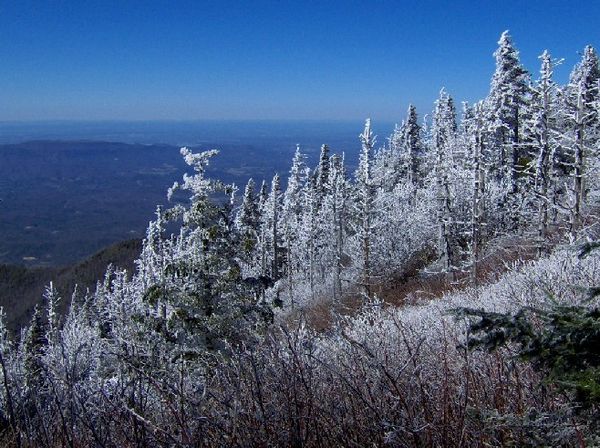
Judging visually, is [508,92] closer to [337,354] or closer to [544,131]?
[544,131]

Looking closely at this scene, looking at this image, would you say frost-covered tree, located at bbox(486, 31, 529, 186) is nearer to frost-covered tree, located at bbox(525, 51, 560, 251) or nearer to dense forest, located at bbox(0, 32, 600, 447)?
dense forest, located at bbox(0, 32, 600, 447)

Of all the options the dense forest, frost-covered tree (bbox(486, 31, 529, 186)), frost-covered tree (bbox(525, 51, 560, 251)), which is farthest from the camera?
frost-covered tree (bbox(486, 31, 529, 186))

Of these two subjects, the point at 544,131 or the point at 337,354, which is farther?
the point at 544,131

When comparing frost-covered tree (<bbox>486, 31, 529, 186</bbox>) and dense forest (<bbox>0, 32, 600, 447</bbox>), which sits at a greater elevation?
frost-covered tree (<bbox>486, 31, 529, 186</bbox>)

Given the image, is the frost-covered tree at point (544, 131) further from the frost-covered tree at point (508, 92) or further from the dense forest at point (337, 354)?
the frost-covered tree at point (508, 92)

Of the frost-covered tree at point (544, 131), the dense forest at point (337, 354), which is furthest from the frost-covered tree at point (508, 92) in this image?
the frost-covered tree at point (544, 131)

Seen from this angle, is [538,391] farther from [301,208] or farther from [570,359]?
[301,208]

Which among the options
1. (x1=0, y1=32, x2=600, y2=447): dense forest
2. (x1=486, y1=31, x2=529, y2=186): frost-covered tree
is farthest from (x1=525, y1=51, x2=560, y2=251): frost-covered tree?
(x1=486, y1=31, x2=529, y2=186): frost-covered tree

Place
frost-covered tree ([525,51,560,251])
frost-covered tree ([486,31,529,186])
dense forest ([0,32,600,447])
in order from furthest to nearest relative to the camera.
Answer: frost-covered tree ([486,31,529,186]) → frost-covered tree ([525,51,560,251]) → dense forest ([0,32,600,447])

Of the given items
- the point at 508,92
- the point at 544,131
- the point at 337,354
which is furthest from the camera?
the point at 508,92

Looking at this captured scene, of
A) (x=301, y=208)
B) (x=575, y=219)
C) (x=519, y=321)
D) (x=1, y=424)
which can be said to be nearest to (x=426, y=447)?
(x=519, y=321)

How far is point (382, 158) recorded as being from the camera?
71.2m

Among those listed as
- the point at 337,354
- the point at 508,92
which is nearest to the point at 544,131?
the point at 508,92

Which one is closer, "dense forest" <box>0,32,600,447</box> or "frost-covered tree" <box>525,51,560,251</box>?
"dense forest" <box>0,32,600,447</box>
